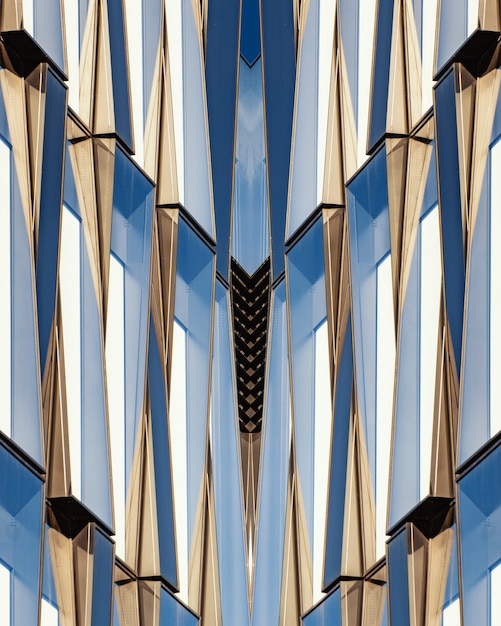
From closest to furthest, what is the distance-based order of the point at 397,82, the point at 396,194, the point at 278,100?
the point at 396,194 < the point at 397,82 < the point at 278,100

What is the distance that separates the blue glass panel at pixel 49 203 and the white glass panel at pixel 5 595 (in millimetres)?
2828

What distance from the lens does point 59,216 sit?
1800 cm

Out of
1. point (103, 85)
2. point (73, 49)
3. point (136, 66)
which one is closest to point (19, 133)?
point (73, 49)

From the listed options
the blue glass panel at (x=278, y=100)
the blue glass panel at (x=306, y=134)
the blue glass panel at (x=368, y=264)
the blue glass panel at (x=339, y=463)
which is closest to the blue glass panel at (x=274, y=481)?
the blue glass panel at (x=278, y=100)

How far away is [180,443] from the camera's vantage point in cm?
2273

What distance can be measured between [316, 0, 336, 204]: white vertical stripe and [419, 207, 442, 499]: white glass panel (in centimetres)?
557

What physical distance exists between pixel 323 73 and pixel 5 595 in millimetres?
12609

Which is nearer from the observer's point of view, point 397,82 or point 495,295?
point 495,295

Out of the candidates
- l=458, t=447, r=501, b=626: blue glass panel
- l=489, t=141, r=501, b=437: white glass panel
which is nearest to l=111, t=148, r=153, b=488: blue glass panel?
l=458, t=447, r=501, b=626: blue glass panel

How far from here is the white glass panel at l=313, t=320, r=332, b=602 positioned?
2268 centimetres

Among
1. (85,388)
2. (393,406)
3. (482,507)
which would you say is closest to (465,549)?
(482,507)

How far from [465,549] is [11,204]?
636cm

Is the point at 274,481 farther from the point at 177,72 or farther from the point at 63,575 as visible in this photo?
the point at 63,575

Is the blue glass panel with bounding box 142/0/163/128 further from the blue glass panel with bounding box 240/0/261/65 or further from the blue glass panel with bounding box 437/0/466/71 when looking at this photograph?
the blue glass panel with bounding box 437/0/466/71
